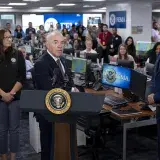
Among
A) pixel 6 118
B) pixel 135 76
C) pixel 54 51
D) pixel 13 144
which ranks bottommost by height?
pixel 13 144

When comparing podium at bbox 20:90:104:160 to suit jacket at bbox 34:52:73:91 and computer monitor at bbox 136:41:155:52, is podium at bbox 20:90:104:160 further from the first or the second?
computer monitor at bbox 136:41:155:52

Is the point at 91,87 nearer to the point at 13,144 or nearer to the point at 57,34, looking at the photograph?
the point at 13,144

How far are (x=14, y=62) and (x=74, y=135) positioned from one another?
1532 mm

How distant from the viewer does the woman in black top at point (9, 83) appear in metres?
3.60

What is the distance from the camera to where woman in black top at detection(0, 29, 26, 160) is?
3602mm

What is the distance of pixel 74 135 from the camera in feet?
7.74

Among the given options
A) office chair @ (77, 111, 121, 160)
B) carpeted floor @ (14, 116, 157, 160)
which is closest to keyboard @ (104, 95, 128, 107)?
office chair @ (77, 111, 121, 160)

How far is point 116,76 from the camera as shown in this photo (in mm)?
4781

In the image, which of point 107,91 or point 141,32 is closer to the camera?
point 107,91

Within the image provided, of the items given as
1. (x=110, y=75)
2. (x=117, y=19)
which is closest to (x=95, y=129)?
(x=110, y=75)

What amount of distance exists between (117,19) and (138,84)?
11161mm

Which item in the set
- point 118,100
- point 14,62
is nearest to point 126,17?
point 118,100

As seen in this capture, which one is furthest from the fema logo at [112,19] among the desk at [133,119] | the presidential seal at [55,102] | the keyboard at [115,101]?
the presidential seal at [55,102]

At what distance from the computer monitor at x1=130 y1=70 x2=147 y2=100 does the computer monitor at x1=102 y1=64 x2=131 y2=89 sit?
0.12 meters
